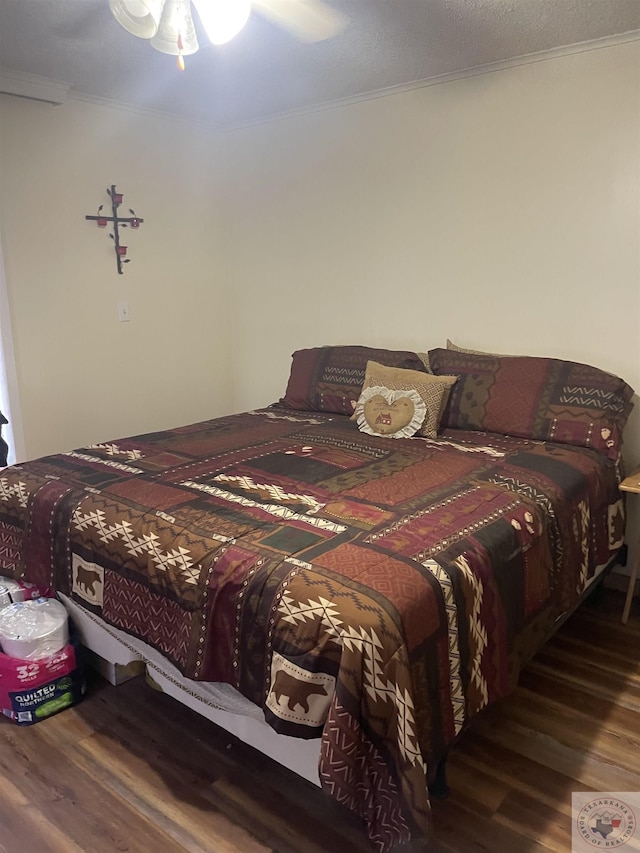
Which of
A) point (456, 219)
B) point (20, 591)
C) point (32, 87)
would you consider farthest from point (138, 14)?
point (20, 591)

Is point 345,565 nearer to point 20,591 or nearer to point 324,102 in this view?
point 20,591

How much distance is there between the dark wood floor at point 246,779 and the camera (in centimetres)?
155

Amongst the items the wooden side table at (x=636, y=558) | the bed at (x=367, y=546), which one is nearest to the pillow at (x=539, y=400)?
the bed at (x=367, y=546)

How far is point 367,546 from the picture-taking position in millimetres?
1580

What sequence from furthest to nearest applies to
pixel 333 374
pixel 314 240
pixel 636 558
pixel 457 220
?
pixel 314 240 → pixel 333 374 → pixel 457 220 → pixel 636 558

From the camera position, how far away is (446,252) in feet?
9.77

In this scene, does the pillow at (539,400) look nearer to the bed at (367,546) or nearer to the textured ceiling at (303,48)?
the bed at (367,546)

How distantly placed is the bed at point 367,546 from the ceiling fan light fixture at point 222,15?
4.37ft

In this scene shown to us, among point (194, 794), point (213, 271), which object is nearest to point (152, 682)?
point (194, 794)

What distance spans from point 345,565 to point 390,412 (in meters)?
1.25

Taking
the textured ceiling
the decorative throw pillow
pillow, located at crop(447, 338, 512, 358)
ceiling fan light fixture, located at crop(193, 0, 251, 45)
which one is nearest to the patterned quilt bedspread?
the decorative throw pillow

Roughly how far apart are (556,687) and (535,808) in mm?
540

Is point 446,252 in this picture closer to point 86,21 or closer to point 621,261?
point 621,261

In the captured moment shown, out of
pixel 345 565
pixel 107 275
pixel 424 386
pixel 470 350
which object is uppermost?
pixel 107 275
